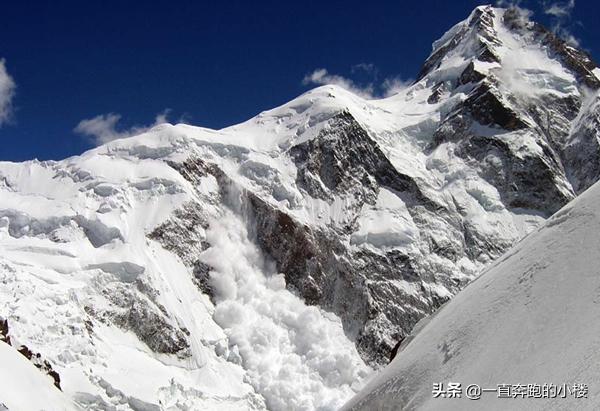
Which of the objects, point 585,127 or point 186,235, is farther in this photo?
point 585,127

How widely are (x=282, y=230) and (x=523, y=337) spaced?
310ft

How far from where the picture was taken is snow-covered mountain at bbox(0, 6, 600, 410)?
273 feet

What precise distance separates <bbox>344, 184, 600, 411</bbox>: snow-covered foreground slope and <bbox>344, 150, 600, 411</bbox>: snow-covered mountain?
0.03m

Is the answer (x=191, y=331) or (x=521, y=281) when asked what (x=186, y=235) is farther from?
(x=521, y=281)

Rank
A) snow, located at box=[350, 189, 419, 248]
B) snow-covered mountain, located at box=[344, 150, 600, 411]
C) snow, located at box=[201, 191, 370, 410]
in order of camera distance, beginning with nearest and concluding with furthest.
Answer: snow-covered mountain, located at box=[344, 150, 600, 411], snow, located at box=[201, 191, 370, 410], snow, located at box=[350, 189, 419, 248]

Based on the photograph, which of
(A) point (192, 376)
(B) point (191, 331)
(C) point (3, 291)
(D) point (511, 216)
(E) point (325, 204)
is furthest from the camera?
(D) point (511, 216)

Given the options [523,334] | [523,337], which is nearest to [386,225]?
[523,334]

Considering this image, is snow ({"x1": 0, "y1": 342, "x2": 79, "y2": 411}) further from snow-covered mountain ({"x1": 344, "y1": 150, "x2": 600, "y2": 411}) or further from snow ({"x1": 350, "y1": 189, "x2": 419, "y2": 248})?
snow ({"x1": 350, "y1": 189, "x2": 419, "y2": 248})

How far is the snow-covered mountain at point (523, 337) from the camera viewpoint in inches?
585

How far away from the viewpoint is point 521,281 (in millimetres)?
19797

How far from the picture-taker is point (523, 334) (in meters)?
17.6

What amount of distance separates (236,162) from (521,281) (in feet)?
336

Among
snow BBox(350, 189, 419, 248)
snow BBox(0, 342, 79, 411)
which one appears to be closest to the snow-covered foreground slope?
snow BBox(0, 342, 79, 411)

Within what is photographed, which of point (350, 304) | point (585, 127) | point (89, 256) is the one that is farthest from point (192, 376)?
point (585, 127)
